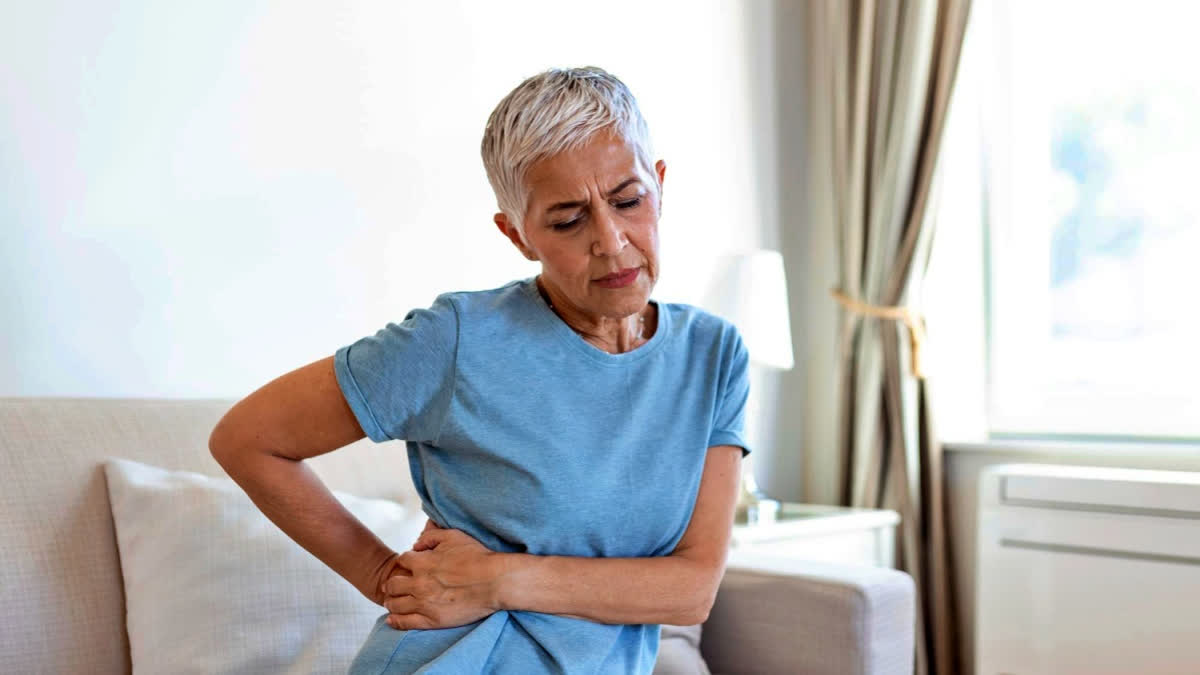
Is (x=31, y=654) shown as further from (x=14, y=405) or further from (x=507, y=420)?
(x=507, y=420)

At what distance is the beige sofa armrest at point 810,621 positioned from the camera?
1.93m

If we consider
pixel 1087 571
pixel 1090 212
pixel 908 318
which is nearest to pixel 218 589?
pixel 1087 571

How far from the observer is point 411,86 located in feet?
8.15

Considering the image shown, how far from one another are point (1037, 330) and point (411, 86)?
1863mm

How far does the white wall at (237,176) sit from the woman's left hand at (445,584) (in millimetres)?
963

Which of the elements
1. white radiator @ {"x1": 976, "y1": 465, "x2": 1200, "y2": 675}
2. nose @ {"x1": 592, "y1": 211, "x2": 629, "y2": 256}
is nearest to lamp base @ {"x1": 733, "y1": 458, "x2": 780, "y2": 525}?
white radiator @ {"x1": 976, "y1": 465, "x2": 1200, "y2": 675}

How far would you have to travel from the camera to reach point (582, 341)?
1.25m

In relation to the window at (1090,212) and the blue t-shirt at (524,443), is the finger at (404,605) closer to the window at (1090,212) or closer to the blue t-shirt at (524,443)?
the blue t-shirt at (524,443)

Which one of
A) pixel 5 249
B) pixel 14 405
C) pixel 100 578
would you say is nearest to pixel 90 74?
pixel 5 249

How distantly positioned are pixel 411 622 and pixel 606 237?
44 cm

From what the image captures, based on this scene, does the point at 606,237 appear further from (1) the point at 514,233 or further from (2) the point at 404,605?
(2) the point at 404,605

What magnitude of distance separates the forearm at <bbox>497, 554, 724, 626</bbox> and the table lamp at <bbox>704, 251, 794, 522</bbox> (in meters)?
1.55

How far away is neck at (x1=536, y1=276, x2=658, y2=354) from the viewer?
1.29m

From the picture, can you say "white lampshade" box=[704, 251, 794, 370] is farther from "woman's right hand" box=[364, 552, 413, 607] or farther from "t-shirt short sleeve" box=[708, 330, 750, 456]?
"woman's right hand" box=[364, 552, 413, 607]
